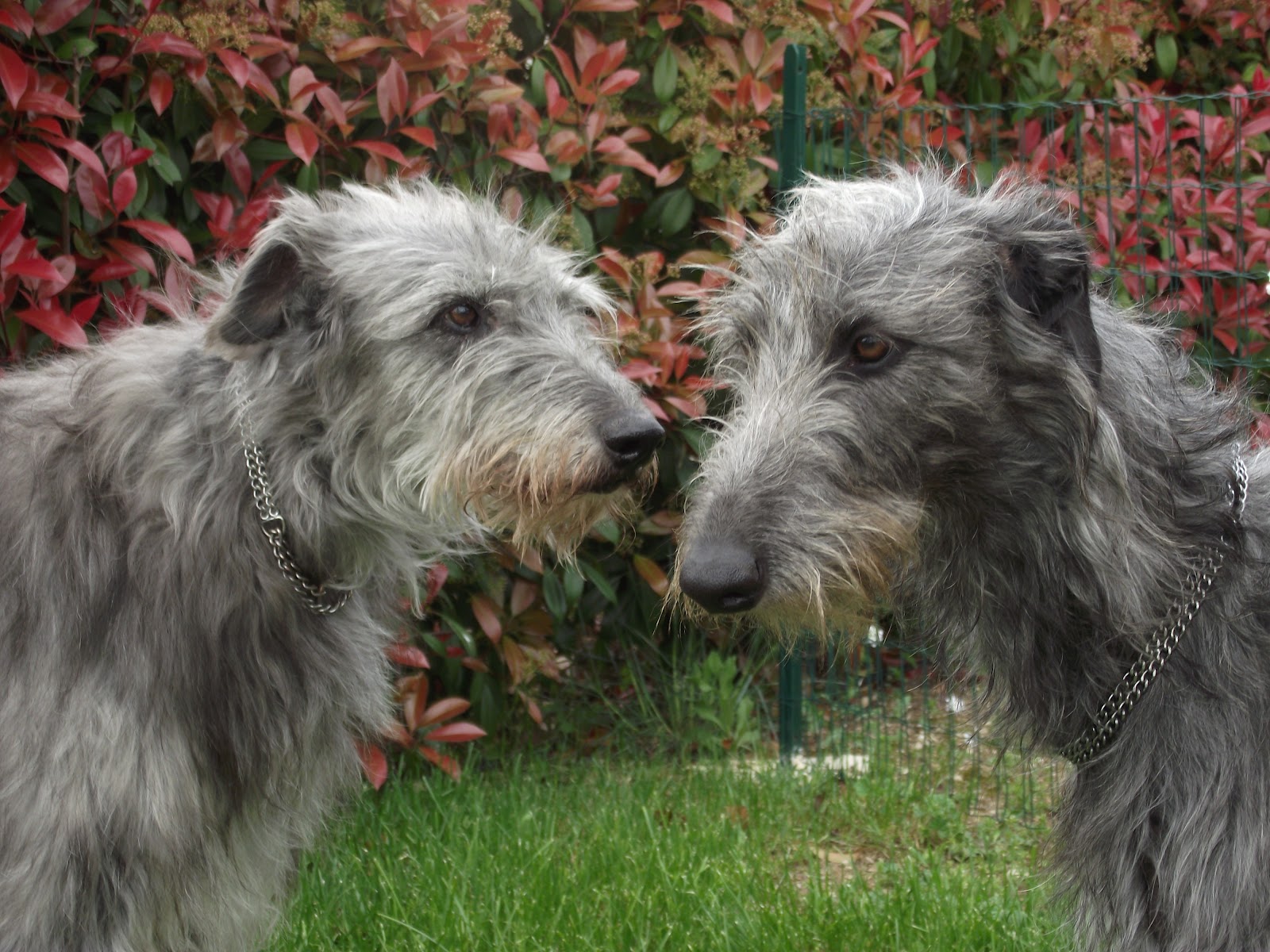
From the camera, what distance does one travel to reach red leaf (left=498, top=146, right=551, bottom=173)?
4.84 metres

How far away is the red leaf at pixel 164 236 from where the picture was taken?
172 inches

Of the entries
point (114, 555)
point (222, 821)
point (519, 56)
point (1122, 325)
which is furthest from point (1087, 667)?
point (519, 56)

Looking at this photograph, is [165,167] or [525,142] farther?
[525,142]

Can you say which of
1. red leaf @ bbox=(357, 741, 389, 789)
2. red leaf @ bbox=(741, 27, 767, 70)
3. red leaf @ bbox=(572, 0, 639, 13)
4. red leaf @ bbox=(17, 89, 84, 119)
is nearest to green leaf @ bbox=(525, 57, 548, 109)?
red leaf @ bbox=(572, 0, 639, 13)

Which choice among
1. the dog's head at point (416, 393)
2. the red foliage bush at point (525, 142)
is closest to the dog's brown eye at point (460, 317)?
the dog's head at point (416, 393)

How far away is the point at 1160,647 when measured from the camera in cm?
275

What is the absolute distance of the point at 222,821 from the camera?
325 centimetres

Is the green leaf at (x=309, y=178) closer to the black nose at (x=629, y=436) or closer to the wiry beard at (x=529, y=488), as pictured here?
the wiry beard at (x=529, y=488)

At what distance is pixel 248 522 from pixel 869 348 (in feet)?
5.04

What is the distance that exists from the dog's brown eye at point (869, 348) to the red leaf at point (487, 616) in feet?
9.11

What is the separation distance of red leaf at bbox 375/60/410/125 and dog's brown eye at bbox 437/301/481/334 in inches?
56.6

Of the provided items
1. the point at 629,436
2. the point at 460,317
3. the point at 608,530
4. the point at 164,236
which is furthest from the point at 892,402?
the point at 164,236

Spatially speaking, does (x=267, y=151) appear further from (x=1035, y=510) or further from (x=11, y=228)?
(x=1035, y=510)

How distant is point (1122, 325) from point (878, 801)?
275 centimetres
